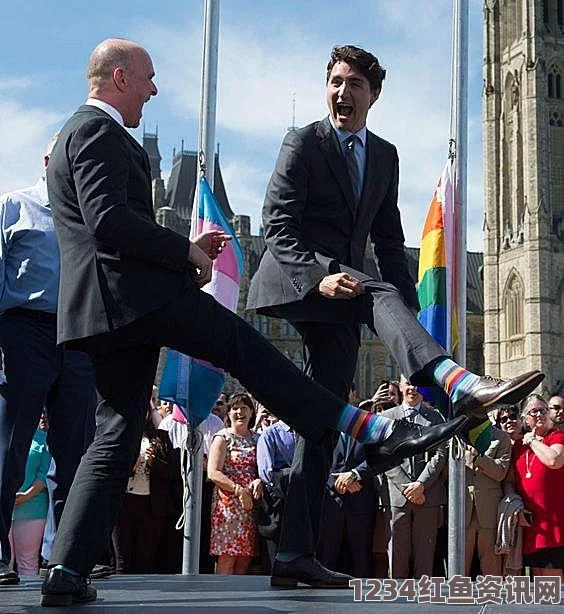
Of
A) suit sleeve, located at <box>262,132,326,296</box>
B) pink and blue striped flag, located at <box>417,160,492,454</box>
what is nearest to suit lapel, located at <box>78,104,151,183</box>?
suit sleeve, located at <box>262,132,326,296</box>

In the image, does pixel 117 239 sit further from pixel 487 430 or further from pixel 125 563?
pixel 125 563

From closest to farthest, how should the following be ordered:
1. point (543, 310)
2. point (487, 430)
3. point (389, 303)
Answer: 1. point (389, 303)
2. point (487, 430)
3. point (543, 310)

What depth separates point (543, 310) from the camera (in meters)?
63.8

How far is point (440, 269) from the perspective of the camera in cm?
858

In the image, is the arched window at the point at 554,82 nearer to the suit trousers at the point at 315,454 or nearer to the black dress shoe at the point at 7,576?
the suit trousers at the point at 315,454

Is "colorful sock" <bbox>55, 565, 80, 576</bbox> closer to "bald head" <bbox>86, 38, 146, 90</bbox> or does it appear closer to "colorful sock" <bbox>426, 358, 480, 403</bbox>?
"colorful sock" <bbox>426, 358, 480, 403</bbox>

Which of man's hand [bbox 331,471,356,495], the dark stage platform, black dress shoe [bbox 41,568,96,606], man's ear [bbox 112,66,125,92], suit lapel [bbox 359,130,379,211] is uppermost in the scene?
man's ear [bbox 112,66,125,92]

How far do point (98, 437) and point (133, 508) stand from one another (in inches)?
219

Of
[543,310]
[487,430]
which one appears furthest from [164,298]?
[543,310]

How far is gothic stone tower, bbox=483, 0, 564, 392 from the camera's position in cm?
6412

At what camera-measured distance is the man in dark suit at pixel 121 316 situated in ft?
12.4

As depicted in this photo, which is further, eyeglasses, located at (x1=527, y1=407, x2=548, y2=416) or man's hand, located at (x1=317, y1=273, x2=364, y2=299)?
eyeglasses, located at (x1=527, y1=407, x2=548, y2=416)

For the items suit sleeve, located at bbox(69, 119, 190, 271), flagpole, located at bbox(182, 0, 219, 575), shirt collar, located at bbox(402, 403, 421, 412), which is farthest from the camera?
shirt collar, located at bbox(402, 403, 421, 412)

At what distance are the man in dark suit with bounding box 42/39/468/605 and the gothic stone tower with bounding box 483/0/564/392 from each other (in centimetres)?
6096
